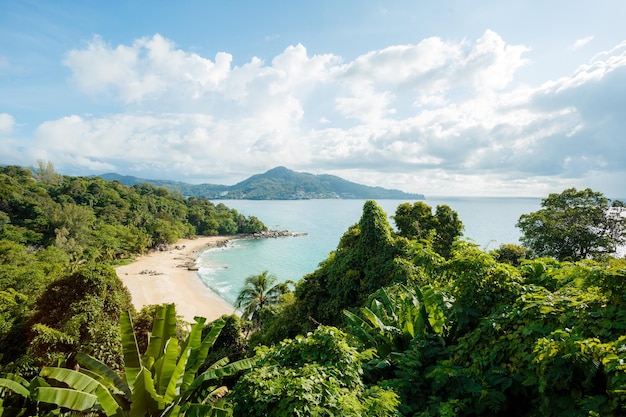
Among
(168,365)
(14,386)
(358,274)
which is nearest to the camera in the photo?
(168,365)

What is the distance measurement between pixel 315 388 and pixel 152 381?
9.54 feet

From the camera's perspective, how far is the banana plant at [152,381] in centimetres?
467

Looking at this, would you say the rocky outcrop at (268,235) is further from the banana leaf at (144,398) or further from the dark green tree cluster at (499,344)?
the banana leaf at (144,398)

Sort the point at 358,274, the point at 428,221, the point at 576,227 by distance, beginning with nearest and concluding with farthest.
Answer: the point at 358,274
the point at 576,227
the point at 428,221

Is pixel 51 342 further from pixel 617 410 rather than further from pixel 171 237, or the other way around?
pixel 171 237

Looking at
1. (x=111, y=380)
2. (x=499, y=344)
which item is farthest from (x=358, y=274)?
(x=111, y=380)

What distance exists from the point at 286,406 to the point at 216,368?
2.94 m

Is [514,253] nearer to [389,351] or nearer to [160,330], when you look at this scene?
[389,351]

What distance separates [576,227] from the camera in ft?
74.7

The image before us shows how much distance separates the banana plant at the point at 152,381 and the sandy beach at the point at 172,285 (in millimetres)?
23247

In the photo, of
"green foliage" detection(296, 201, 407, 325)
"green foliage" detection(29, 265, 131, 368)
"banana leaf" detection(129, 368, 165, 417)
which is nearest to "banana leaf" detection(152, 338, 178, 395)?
"banana leaf" detection(129, 368, 165, 417)

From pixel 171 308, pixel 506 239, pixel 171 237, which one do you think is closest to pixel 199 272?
pixel 171 237

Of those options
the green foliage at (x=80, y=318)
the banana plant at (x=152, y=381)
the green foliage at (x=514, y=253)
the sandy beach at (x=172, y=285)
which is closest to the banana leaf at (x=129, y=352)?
the banana plant at (x=152, y=381)

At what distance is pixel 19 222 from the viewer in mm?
49250
